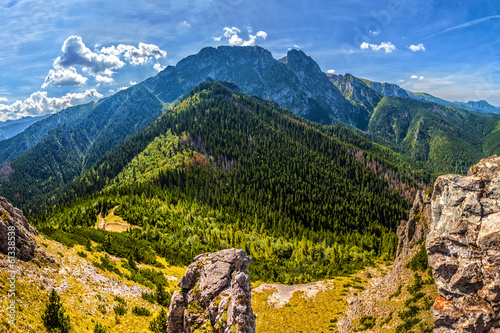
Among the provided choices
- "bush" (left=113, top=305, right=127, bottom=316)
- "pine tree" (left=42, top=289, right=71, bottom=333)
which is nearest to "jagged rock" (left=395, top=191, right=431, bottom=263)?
"bush" (left=113, top=305, right=127, bottom=316)

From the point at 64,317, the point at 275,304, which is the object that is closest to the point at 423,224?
the point at 275,304

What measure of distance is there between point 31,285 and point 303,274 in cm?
7109

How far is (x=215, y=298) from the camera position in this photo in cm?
2328

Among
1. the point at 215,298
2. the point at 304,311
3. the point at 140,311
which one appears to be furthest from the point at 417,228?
the point at 140,311

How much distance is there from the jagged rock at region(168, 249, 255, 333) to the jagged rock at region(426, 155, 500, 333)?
57.9 feet

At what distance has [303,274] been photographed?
78438 mm

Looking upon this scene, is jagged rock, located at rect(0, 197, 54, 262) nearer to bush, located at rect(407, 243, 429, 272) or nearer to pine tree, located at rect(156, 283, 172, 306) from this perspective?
pine tree, located at rect(156, 283, 172, 306)

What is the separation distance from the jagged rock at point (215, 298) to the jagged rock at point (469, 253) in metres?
17.7

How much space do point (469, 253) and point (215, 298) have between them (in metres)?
23.2

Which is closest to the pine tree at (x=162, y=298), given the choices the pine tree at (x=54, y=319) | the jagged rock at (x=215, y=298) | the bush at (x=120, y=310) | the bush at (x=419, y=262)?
the bush at (x=120, y=310)

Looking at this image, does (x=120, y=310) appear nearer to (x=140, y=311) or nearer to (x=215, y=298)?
(x=140, y=311)

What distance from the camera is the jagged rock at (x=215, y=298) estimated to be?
20.6 meters

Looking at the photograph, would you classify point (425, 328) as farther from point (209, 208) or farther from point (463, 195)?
point (209, 208)

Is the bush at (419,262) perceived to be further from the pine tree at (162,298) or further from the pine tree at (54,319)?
the pine tree at (54,319)
